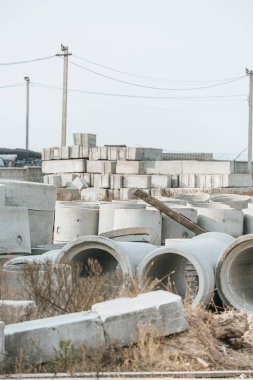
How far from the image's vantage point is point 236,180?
83.3ft

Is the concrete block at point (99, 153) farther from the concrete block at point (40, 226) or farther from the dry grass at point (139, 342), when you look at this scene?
the dry grass at point (139, 342)

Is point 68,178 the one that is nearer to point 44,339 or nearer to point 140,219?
point 140,219

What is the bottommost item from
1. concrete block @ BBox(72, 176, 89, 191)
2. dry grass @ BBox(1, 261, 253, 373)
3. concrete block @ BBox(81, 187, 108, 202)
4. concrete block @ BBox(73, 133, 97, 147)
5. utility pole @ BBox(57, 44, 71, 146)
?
dry grass @ BBox(1, 261, 253, 373)

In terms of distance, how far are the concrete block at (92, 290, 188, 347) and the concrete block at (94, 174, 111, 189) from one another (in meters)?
18.9

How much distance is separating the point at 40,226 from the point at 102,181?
13.7 m

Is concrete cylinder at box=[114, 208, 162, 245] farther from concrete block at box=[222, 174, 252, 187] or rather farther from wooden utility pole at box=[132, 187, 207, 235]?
concrete block at box=[222, 174, 252, 187]

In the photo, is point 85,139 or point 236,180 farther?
point 85,139

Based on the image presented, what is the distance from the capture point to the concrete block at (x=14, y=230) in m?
11.0

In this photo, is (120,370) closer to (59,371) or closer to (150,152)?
(59,371)

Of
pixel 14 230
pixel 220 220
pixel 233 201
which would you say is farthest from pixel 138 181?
pixel 14 230

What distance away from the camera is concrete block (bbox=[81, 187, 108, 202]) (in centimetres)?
2511

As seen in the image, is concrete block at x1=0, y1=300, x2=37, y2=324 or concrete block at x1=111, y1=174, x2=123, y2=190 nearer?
concrete block at x1=0, y1=300, x2=37, y2=324

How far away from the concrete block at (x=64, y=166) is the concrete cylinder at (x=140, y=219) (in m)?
13.7

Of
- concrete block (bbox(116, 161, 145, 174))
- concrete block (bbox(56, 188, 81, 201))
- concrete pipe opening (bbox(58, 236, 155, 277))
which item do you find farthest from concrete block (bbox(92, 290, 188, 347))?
concrete block (bbox(116, 161, 145, 174))
